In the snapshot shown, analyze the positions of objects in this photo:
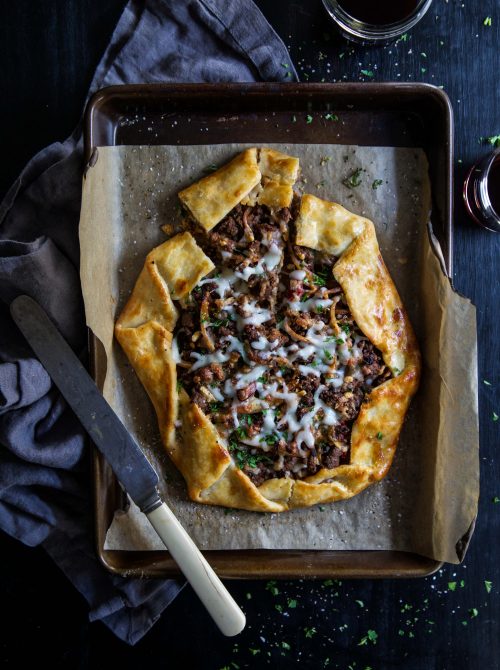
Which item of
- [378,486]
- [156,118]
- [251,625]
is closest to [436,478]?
[378,486]

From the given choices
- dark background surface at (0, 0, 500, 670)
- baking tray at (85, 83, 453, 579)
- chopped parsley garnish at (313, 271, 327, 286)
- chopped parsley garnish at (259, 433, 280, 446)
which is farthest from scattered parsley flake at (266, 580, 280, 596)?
chopped parsley garnish at (313, 271, 327, 286)

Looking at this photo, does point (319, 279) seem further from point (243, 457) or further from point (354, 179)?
point (243, 457)

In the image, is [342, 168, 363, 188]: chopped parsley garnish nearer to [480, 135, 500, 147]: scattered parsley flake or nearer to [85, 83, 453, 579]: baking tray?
[85, 83, 453, 579]: baking tray

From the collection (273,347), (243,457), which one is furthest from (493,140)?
(243,457)

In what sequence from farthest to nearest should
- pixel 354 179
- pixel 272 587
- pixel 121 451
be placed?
pixel 272 587 < pixel 354 179 < pixel 121 451

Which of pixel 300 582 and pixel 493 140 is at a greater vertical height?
pixel 493 140

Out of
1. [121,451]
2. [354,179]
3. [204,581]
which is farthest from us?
[354,179]
